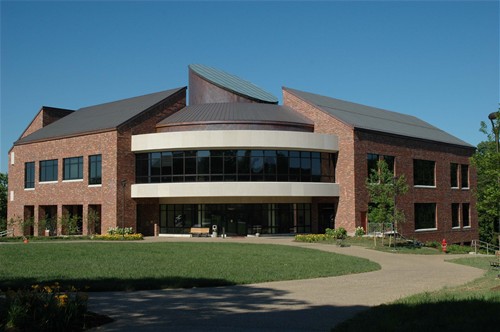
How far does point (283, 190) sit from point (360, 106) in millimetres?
19777

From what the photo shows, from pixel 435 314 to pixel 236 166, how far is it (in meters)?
31.7

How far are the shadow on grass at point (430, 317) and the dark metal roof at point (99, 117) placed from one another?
33963mm

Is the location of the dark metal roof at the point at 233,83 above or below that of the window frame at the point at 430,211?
above

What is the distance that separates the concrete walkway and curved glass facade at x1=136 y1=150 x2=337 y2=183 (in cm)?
2337

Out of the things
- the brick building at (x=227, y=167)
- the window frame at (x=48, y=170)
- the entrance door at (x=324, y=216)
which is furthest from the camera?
the window frame at (x=48, y=170)

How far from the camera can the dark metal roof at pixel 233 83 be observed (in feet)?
165

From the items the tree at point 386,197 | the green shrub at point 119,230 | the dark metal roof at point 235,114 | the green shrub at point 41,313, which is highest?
the dark metal roof at point 235,114

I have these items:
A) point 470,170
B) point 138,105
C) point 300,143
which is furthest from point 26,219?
point 470,170

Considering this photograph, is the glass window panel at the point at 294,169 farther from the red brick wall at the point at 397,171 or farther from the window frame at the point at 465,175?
the window frame at the point at 465,175

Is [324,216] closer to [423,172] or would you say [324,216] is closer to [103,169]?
[423,172]

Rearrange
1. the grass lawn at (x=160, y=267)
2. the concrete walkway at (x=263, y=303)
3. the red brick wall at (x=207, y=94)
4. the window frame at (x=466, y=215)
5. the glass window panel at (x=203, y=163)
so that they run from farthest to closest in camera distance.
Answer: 1. the window frame at (x=466, y=215)
2. the red brick wall at (x=207, y=94)
3. the glass window panel at (x=203, y=163)
4. the grass lawn at (x=160, y=267)
5. the concrete walkway at (x=263, y=303)

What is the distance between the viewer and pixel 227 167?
41469mm

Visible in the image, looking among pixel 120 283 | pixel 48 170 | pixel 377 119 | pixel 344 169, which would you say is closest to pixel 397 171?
pixel 344 169

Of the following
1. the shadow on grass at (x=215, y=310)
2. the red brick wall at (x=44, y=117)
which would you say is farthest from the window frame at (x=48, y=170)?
the shadow on grass at (x=215, y=310)
